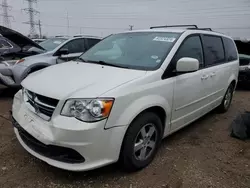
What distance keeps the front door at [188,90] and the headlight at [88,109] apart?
1138 millimetres

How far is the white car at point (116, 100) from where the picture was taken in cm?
232

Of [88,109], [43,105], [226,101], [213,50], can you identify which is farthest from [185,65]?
[226,101]

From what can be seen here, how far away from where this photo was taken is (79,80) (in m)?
2.68

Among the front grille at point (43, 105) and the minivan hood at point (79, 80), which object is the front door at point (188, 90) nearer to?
the minivan hood at point (79, 80)

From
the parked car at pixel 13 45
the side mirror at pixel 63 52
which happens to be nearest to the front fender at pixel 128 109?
the side mirror at pixel 63 52

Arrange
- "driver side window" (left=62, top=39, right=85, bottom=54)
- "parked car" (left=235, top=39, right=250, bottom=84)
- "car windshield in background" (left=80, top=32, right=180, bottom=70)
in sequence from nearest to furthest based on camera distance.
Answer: "car windshield in background" (left=80, top=32, right=180, bottom=70) < "driver side window" (left=62, top=39, right=85, bottom=54) < "parked car" (left=235, top=39, right=250, bottom=84)

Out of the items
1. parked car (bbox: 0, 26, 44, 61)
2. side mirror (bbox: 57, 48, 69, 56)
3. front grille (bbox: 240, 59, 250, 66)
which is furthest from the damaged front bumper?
front grille (bbox: 240, 59, 250, 66)

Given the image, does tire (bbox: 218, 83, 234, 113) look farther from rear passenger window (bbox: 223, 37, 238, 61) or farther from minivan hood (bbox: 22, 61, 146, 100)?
minivan hood (bbox: 22, 61, 146, 100)

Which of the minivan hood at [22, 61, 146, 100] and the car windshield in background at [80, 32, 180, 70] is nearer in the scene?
the minivan hood at [22, 61, 146, 100]

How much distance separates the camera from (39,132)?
2.40m

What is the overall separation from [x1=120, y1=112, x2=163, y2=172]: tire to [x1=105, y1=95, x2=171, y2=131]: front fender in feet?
0.38

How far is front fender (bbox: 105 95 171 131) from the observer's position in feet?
7.79

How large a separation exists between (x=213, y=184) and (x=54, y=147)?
1.73 metres

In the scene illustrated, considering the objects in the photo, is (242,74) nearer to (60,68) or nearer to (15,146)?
(60,68)
